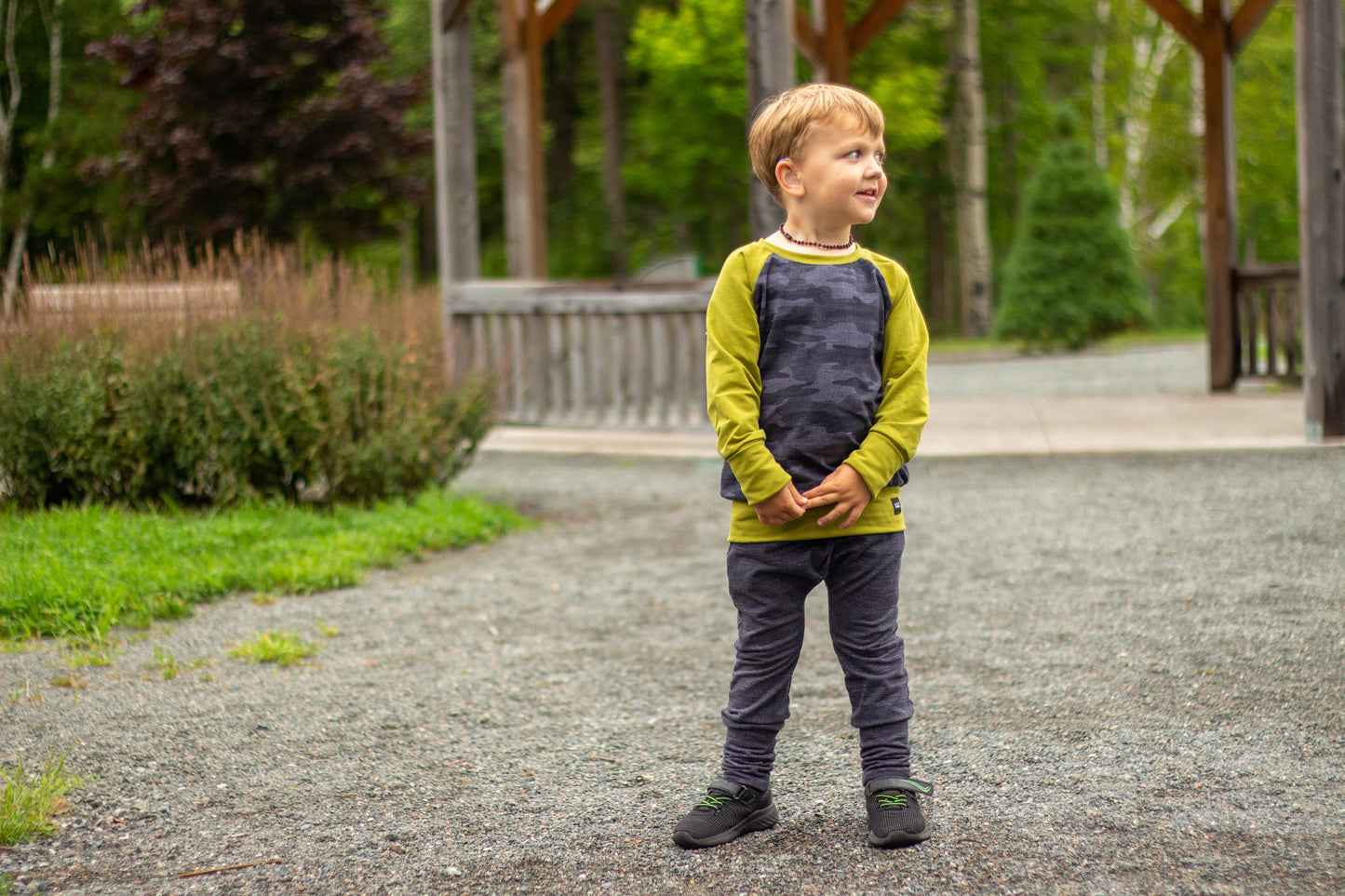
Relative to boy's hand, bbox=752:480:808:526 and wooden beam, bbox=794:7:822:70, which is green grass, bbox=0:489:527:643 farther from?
wooden beam, bbox=794:7:822:70

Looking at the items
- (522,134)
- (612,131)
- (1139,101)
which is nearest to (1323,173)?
(522,134)

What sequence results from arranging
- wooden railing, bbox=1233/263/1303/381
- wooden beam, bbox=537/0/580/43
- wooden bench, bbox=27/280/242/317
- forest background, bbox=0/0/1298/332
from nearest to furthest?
wooden bench, bbox=27/280/242/317 < wooden beam, bbox=537/0/580/43 < wooden railing, bbox=1233/263/1303/381 < forest background, bbox=0/0/1298/332

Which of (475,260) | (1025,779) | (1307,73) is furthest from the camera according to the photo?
(475,260)

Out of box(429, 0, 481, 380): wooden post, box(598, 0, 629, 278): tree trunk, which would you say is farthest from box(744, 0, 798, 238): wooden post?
box(598, 0, 629, 278): tree trunk

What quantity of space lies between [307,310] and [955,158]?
2496cm

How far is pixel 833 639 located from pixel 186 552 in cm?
341

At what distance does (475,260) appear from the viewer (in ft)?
33.4

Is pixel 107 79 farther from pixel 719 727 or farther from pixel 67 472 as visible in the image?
pixel 719 727

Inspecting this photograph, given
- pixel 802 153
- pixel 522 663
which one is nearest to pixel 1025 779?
pixel 802 153

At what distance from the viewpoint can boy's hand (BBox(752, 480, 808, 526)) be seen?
2.48 metres

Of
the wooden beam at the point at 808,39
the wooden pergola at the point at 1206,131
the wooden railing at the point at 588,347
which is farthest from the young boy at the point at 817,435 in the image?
the wooden beam at the point at 808,39

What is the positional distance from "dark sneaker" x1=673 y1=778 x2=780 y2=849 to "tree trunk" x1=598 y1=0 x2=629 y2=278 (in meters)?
24.2

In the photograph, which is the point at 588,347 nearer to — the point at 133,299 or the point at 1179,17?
the point at 133,299

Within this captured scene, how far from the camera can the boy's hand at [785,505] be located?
248cm
